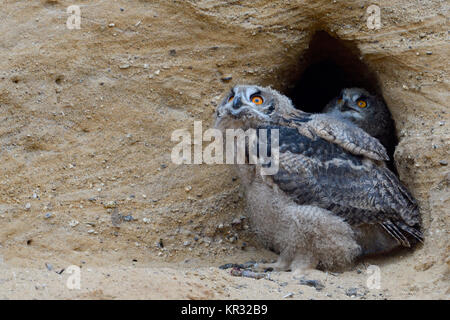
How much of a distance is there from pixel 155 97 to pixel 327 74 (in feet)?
6.91

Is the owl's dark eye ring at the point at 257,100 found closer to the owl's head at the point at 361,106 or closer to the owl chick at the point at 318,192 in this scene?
the owl chick at the point at 318,192

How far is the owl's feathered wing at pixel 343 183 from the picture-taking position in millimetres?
4586

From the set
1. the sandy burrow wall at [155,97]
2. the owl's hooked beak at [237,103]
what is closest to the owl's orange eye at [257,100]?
the owl's hooked beak at [237,103]

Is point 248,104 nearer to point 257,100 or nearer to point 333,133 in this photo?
point 257,100

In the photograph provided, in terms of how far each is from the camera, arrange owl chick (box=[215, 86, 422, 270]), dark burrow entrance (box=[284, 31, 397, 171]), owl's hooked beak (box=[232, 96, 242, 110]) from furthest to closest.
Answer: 1. dark burrow entrance (box=[284, 31, 397, 171])
2. owl's hooked beak (box=[232, 96, 242, 110])
3. owl chick (box=[215, 86, 422, 270])

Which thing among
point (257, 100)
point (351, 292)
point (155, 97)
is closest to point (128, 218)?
point (155, 97)

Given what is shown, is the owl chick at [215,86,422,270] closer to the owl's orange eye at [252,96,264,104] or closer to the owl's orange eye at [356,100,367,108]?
the owl's orange eye at [252,96,264,104]

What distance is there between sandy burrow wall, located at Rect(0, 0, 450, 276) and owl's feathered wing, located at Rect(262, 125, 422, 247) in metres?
0.21

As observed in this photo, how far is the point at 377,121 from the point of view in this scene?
19.9 ft

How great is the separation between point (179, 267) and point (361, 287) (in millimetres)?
1431

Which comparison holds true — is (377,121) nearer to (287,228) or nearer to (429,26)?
(429,26)

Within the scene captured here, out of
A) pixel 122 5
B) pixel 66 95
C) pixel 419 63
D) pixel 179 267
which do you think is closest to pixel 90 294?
pixel 179 267

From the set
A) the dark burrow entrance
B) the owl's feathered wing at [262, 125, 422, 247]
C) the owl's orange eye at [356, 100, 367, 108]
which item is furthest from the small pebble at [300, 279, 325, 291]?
the owl's orange eye at [356, 100, 367, 108]

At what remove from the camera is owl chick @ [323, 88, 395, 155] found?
605cm
